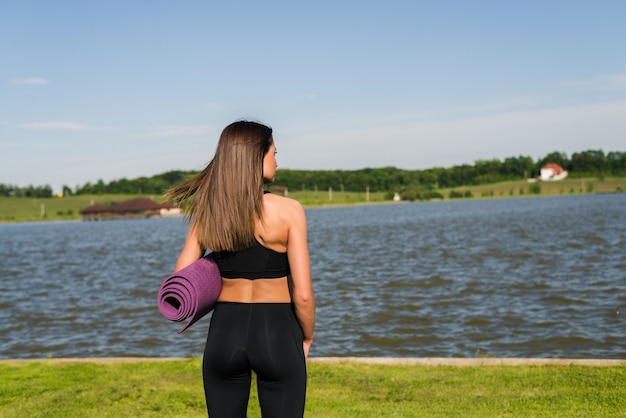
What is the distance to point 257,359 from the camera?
137 inches

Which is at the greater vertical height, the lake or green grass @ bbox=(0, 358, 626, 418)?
green grass @ bbox=(0, 358, 626, 418)

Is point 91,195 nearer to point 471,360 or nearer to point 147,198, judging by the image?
point 147,198

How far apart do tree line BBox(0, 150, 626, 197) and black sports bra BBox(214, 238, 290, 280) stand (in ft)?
535

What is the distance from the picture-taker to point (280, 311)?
3.56m

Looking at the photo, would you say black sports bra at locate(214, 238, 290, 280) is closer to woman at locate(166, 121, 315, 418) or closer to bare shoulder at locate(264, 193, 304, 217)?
woman at locate(166, 121, 315, 418)

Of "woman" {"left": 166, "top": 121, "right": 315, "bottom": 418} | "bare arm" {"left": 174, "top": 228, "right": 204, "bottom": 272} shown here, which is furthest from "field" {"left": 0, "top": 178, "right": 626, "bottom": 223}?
"woman" {"left": 166, "top": 121, "right": 315, "bottom": 418}

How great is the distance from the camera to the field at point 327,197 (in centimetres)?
15400

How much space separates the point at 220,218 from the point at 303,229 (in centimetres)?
42

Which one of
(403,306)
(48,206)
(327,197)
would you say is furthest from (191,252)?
(327,197)

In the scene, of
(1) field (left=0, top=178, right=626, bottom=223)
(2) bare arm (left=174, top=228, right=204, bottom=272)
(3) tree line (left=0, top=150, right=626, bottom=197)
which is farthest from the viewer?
(3) tree line (left=0, top=150, right=626, bottom=197)

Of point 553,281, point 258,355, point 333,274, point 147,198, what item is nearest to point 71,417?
point 258,355

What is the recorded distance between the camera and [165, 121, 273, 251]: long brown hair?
3.46 meters

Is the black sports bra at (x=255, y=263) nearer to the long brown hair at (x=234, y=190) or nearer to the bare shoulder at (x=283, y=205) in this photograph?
the long brown hair at (x=234, y=190)

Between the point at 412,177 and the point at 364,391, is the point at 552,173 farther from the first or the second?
the point at 364,391
